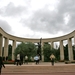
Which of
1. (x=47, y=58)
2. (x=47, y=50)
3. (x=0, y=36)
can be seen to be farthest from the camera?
(x=47, y=58)

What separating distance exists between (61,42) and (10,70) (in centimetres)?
3138

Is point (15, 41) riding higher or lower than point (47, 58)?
higher

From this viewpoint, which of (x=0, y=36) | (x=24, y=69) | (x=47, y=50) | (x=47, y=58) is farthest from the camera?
(x=47, y=58)

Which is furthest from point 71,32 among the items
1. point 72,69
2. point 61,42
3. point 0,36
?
point 72,69

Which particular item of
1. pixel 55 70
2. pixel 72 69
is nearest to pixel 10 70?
pixel 55 70

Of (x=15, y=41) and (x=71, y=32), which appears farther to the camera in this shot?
(x=15, y=41)

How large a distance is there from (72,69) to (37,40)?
33532 millimetres

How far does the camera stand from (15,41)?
44.7 m

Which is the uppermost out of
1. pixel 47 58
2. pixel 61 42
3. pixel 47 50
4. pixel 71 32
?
pixel 71 32

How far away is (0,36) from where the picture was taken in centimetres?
3725

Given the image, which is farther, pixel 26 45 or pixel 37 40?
pixel 37 40

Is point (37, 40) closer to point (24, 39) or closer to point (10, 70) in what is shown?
point (24, 39)

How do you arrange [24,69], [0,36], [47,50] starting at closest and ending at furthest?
[24,69]
[0,36]
[47,50]

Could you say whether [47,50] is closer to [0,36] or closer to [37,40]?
[37,40]
